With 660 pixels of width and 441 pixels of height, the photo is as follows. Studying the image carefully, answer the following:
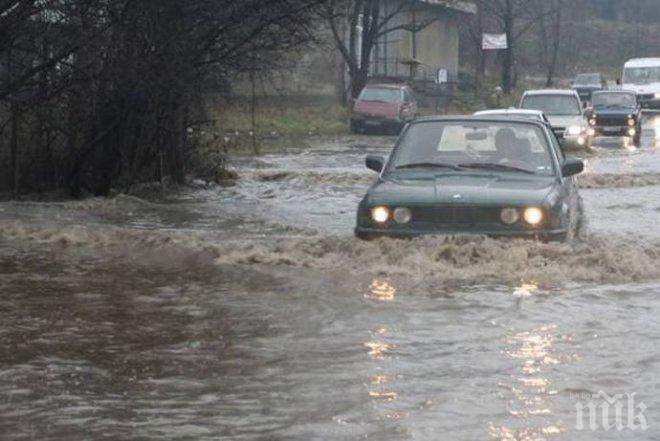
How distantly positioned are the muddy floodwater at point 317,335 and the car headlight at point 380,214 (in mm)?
200

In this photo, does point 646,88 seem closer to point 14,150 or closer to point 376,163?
point 14,150

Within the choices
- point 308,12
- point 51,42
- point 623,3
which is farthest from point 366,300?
→ point 623,3

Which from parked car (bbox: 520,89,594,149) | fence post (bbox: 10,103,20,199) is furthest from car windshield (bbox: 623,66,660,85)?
fence post (bbox: 10,103,20,199)

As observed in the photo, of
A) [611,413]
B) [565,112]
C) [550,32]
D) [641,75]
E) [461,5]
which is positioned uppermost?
[461,5]

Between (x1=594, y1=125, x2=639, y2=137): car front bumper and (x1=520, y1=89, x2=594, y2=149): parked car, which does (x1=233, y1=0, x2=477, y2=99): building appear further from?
(x1=520, y1=89, x2=594, y2=149): parked car

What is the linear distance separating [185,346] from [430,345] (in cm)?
153

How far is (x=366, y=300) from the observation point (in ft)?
33.8

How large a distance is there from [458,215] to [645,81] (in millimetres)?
51359

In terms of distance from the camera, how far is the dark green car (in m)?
11.3

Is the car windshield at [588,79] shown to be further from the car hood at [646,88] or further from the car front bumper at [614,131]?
the car front bumper at [614,131]

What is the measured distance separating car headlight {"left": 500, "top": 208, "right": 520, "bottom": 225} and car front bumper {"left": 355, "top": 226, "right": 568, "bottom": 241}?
7 centimetres

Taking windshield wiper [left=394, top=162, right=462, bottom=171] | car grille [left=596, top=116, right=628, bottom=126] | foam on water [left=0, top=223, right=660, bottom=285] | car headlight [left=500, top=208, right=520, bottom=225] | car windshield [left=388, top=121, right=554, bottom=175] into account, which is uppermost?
car windshield [left=388, top=121, right=554, bottom=175]

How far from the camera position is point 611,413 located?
271 inches

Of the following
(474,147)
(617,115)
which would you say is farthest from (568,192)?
(617,115)
